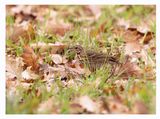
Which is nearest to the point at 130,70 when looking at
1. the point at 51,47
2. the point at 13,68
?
the point at 51,47

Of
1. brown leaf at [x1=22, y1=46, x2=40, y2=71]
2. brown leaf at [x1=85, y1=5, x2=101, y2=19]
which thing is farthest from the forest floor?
brown leaf at [x1=85, y1=5, x2=101, y2=19]

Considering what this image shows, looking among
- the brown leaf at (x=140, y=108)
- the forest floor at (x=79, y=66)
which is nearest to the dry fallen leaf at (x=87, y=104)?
the forest floor at (x=79, y=66)

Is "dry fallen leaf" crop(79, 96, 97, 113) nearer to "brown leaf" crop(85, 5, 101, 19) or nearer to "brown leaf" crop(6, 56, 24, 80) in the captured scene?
"brown leaf" crop(6, 56, 24, 80)

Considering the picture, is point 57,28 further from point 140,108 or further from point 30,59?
point 140,108
